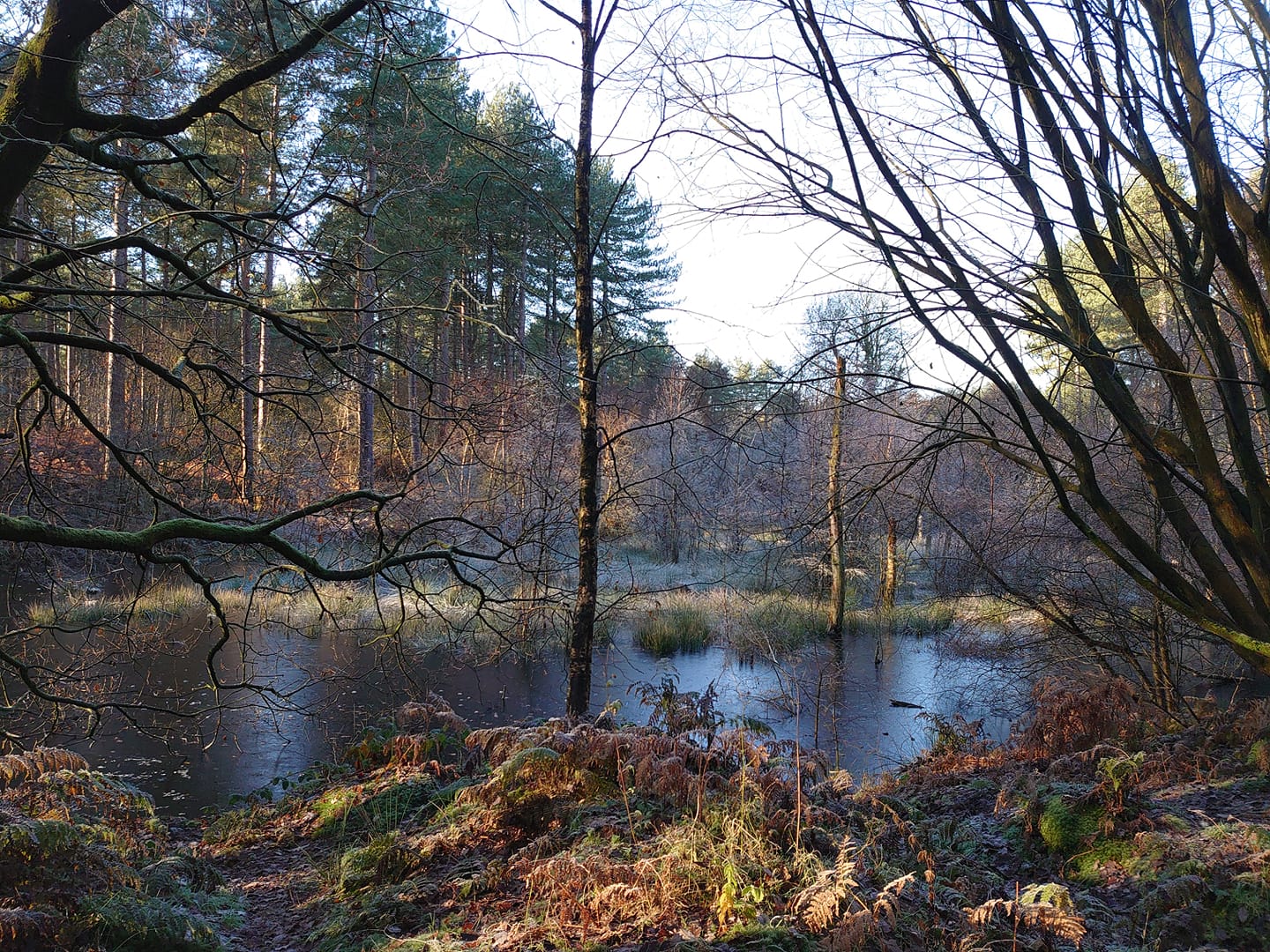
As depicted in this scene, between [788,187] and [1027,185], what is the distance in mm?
1010

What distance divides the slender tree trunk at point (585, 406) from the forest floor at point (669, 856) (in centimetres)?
78

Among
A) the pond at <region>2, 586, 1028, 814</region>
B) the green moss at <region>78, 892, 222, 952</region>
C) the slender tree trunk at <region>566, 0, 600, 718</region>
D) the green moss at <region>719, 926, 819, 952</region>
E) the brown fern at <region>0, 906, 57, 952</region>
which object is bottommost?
the pond at <region>2, 586, 1028, 814</region>

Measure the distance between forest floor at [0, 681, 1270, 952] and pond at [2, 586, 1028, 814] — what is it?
135cm

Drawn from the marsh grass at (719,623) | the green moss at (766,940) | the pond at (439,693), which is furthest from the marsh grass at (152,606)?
the green moss at (766,940)

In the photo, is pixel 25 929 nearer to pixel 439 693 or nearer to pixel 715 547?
pixel 715 547

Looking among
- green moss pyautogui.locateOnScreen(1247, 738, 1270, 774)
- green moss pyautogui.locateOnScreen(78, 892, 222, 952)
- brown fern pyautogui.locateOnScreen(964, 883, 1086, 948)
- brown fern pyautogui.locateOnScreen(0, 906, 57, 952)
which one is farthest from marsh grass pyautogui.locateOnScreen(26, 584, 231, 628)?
green moss pyautogui.locateOnScreen(1247, 738, 1270, 774)

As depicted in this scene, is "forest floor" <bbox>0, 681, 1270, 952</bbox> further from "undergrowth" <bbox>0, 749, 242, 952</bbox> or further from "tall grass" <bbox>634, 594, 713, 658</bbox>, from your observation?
"tall grass" <bbox>634, 594, 713, 658</bbox>

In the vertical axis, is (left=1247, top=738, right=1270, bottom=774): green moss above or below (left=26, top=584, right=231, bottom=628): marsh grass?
above

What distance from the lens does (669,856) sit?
3.43 meters

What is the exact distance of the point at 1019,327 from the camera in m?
3.15

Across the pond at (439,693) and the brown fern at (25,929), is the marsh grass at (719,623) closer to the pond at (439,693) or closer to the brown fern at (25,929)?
the pond at (439,693)

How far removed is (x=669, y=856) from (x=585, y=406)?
11.1 feet

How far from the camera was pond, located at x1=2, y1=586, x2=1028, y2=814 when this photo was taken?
838 cm

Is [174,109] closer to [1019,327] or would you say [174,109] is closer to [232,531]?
[232,531]
